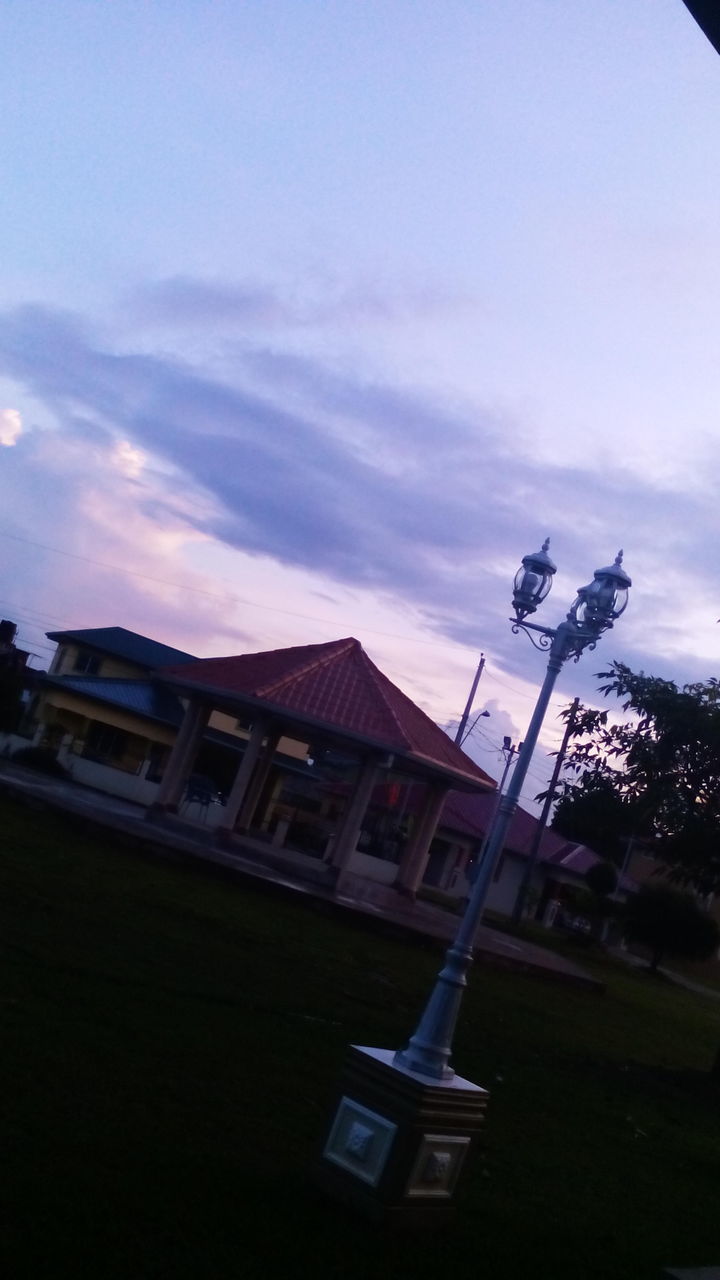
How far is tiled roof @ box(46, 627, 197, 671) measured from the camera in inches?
1843

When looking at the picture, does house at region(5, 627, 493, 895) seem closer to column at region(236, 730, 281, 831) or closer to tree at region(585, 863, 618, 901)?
column at region(236, 730, 281, 831)

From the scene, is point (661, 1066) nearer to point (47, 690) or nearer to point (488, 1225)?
point (488, 1225)

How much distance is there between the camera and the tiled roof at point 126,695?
39.6 metres

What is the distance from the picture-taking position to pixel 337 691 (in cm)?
2428

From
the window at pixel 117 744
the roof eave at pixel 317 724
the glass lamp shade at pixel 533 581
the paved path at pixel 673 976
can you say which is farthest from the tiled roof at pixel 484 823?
the glass lamp shade at pixel 533 581

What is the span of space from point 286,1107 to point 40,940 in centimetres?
422

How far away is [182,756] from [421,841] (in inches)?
210

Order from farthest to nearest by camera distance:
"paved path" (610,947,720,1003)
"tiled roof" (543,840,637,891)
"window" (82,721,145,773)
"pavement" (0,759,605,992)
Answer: "tiled roof" (543,840,637,891) → "window" (82,721,145,773) → "paved path" (610,947,720,1003) → "pavement" (0,759,605,992)

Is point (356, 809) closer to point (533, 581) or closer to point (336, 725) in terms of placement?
point (336, 725)

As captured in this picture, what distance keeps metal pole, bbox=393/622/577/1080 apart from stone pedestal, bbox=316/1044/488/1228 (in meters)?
0.10

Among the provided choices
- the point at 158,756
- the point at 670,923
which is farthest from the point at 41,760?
the point at 670,923

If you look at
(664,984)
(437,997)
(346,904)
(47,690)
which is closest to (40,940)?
(437,997)

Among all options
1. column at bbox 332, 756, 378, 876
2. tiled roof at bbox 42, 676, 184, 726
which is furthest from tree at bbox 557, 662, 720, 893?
tiled roof at bbox 42, 676, 184, 726

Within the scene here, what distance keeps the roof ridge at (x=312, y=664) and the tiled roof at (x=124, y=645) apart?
20430 mm
